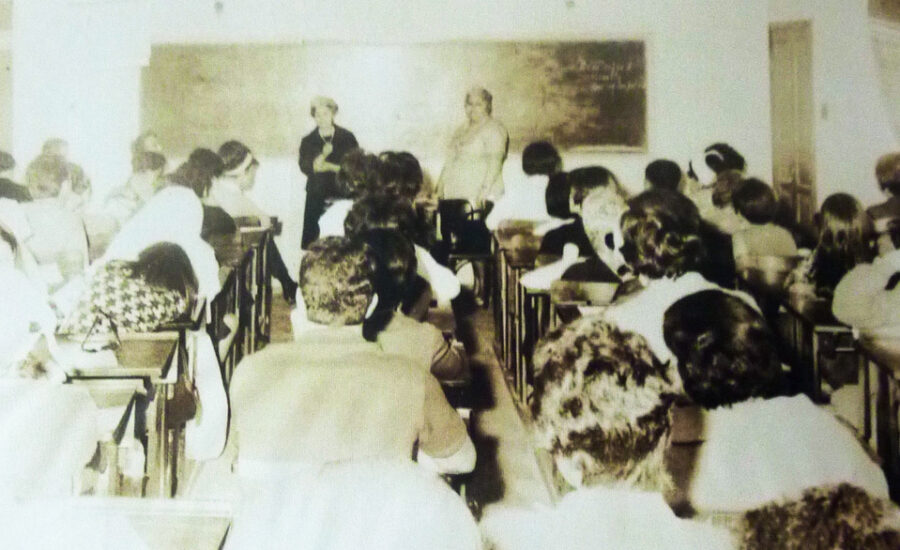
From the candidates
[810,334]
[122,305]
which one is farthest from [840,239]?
[122,305]

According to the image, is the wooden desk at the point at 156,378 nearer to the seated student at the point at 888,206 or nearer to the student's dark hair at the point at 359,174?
the student's dark hair at the point at 359,174

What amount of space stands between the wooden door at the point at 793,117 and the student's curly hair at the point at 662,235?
0.24 meters

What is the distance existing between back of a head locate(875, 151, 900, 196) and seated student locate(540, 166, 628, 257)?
0.62 meters

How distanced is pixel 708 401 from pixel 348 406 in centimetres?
83

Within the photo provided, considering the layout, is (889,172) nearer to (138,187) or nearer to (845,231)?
(845,231)

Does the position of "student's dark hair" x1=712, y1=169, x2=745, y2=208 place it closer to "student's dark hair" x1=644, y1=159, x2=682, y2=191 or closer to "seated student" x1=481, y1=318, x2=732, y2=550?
"student's dark hair" x1=644, y1=159, x2=682, y2=191

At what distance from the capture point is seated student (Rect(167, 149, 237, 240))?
1.62 m

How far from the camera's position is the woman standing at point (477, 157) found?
1599 millimetres

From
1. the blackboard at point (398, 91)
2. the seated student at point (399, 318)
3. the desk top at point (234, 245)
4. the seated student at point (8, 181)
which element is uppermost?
the blackboard at point (398, 91)

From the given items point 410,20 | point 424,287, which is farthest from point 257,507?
point 410,20

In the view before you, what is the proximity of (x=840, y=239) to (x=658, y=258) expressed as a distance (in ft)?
1.47

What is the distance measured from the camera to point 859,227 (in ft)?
5.26

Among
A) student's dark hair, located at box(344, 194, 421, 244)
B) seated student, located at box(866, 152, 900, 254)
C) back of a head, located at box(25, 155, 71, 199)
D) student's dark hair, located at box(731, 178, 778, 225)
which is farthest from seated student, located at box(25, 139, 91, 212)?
seated student, located at box(866, 152, 900, 254)

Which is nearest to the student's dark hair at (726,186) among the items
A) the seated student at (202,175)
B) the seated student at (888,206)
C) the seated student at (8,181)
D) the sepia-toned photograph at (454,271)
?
the sepia-toned photograph at (454,271)
